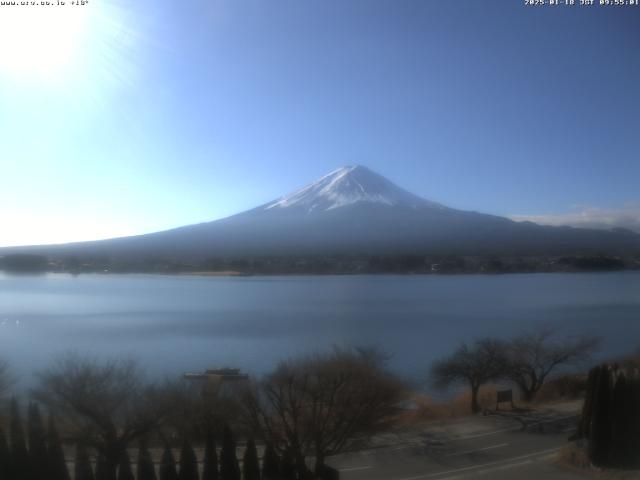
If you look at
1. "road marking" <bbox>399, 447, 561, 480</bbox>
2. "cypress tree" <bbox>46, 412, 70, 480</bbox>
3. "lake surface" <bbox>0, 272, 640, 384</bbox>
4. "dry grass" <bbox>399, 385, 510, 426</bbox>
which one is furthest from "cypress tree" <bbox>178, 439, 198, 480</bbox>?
"dry grass" <bbox>399, 385, 510, 426</bbox>

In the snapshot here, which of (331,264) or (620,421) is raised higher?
(331,264)

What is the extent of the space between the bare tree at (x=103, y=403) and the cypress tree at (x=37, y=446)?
0.22 metres

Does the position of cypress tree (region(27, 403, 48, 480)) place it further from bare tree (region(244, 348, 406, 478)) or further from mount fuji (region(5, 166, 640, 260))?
mount fuji (region(5, 166, 640, 260))

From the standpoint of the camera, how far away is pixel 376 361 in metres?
5.15

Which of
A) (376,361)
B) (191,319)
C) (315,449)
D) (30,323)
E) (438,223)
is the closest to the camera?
(315,449)

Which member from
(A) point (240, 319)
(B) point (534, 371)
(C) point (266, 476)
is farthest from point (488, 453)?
(A) point (240, 319)

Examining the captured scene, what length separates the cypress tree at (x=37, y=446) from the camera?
3.61m

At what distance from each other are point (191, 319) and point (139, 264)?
3.79 ft

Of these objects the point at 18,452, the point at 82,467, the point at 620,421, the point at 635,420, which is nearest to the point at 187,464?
the point at 82,467

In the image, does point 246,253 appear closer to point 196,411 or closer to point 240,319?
point 240,319

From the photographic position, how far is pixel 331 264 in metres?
8.49

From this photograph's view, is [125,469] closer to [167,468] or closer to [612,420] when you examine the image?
[167,468]

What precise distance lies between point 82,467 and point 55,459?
18 cm

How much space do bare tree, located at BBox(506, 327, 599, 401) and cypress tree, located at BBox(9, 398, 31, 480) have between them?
4523 millimetres
